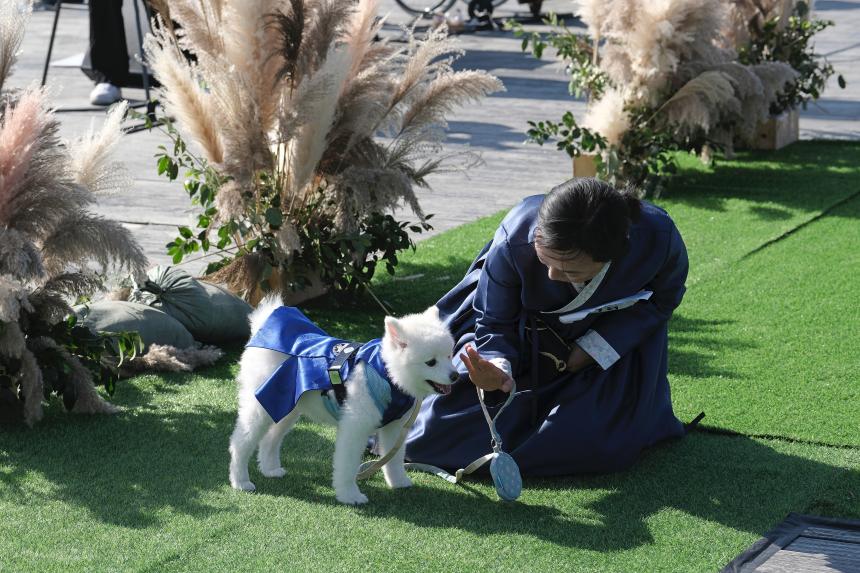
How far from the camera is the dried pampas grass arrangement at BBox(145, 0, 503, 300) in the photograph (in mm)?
4680

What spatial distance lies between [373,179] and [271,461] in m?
1.72

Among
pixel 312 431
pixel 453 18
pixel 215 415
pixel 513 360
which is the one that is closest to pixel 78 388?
pixel 215 415

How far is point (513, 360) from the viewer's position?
135 inches

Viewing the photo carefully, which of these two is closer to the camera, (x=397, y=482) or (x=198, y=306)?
(x=397, y=482)

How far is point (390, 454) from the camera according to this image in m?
3.29

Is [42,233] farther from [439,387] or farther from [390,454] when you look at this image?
[439,387]

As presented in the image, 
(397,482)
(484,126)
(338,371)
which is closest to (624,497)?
(397,482)

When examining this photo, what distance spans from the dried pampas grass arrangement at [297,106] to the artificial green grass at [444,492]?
1.77 ft

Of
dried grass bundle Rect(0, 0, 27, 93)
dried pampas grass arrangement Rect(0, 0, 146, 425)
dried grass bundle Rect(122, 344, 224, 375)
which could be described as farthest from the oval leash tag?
dried grass bundle Rect(0, 0, 27, 93)

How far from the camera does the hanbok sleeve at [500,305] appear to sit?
3383 millimetres

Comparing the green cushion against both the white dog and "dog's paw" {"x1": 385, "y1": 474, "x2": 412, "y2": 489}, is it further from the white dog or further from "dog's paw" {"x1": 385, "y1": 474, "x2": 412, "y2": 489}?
"dog's paw" {"x1": 385, "y1": 474, "x2": 412, "y2": 489}

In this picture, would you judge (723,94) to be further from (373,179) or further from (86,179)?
(86,179)

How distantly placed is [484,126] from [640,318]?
5982mm

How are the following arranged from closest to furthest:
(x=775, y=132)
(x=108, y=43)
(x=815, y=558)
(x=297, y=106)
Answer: (x=815, y=558) < (x=297, y=106) < (x=775, y=132) < (x=108, y=43)
